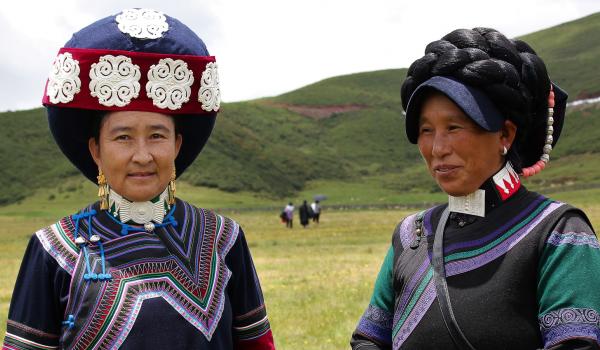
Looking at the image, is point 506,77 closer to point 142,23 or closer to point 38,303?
point 142,23

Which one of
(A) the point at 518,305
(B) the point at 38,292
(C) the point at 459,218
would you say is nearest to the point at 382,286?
(C) the point at 459,218

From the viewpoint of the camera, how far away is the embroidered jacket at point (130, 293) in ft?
9.84

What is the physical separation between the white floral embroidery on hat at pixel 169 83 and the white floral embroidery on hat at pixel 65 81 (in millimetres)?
275

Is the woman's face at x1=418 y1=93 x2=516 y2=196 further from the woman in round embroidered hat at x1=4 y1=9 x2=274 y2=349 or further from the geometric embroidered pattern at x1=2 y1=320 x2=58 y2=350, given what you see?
the geometric embroidered pattern at x1=2 y1=320 x2=58 y2=350

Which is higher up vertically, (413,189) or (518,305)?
(518,305)

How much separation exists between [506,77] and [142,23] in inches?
55.2

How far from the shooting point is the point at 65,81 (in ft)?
9.97

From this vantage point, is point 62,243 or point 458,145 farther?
point 62,243

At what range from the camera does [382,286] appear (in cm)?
327

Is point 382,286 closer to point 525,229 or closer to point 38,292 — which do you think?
point 525,229

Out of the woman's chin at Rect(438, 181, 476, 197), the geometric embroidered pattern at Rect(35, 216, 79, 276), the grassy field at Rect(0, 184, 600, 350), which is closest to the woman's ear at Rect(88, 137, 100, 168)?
the geometric embroidered pattern at Rect(35, 216, 79, 276)

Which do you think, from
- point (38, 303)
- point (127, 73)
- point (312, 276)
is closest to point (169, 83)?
point (127, 73)

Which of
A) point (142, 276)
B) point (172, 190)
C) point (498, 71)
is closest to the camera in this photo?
point (498, 71)

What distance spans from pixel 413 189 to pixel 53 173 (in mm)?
35343
